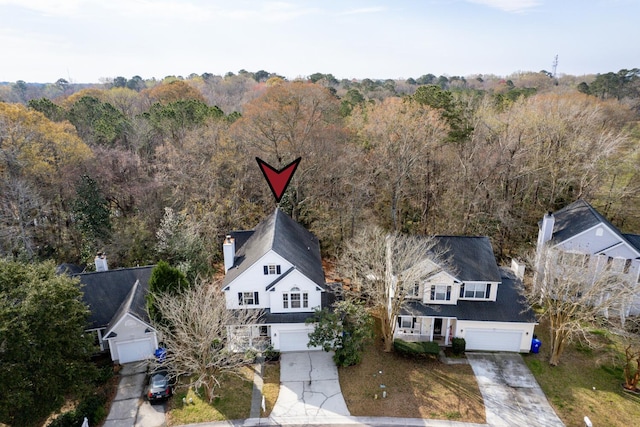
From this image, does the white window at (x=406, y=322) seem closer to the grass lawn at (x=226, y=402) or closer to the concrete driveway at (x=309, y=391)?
the concrete driveway at (x=309, y=391)

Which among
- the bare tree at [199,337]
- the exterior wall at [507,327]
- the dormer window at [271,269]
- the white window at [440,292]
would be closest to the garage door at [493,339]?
the exterior wall at [507,327]

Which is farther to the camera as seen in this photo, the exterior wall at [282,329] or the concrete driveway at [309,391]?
the exterior wall at [282,329]

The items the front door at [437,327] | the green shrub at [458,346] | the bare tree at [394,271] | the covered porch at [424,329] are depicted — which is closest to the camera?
the bare tree at [394,271]

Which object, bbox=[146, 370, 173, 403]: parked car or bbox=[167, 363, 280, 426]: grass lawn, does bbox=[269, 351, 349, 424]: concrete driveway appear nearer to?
bbox=[167, 363, 280, 426]: grass lawn

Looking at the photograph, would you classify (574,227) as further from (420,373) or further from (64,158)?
(64,158)

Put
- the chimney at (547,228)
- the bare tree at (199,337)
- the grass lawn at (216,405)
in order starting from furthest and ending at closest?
the chimney at (547,228) → the grass lawn at (216,405) → the bare tree at (199,337)

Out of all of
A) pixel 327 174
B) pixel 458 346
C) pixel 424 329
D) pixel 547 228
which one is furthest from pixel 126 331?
pixel 547 228
